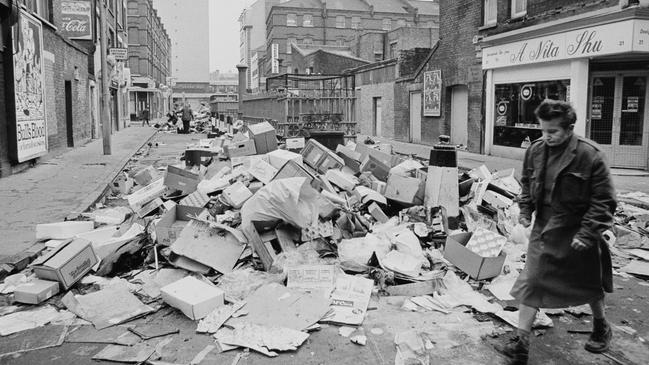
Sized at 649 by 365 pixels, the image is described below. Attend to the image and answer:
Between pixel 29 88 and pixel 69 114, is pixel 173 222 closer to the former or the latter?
pixel 29 88

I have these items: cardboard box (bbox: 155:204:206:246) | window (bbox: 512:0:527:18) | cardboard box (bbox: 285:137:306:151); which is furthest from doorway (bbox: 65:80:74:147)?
window (bbox: 512:0:527:18)

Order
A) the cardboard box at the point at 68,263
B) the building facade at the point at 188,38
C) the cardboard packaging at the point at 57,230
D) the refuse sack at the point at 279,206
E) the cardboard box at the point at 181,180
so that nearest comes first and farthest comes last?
the cardboard box at the point at 68,263 < the refuse sack at the point at 279,206 < the cardboard packaging at the point at 57,230 < the cardboard box at the point at 181,180 < the building facade at the point at 188,38

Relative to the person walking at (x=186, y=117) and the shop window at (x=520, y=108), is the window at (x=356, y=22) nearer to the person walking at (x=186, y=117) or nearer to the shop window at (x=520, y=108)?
the person walking at (x=186, y=117)

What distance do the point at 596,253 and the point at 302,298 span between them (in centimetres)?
241

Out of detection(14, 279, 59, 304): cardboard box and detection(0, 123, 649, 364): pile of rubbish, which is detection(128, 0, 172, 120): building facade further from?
detection(14, 279, 59, 304): cardboard box

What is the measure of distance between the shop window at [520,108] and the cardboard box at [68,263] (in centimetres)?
1399

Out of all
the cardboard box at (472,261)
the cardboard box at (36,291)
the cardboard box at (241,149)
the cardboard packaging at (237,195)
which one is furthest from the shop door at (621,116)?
the cardboard box at (36,291)

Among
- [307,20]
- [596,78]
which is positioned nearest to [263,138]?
[596,78]

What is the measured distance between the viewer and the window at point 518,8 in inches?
685

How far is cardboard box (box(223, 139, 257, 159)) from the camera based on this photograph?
10670mm

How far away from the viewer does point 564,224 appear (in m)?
3.70

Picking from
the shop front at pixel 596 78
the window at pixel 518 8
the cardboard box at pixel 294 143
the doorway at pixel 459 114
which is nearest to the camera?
the cardboard box at pixel 294 143

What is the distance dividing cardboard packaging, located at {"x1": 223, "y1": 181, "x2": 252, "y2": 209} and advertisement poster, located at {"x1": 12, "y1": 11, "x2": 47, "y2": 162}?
780 cm

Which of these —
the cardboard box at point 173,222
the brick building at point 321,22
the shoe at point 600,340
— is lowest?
the shoe at point 600,340
